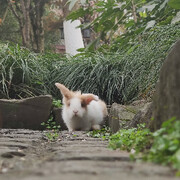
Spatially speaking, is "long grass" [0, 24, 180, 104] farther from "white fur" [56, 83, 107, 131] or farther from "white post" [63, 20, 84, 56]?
"white post" [63, 20, 84, 56]

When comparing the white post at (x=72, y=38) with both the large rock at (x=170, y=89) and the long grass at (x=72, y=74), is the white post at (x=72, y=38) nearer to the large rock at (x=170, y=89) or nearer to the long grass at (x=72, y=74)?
the long grass at (x=72, y=74)

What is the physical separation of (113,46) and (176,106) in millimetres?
5209

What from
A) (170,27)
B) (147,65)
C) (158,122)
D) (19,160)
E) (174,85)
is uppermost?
(170,27)

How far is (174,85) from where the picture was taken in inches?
56.6

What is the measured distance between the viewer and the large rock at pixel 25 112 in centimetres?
480

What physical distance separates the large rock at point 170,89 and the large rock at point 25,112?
3.39m

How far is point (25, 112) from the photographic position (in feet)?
16.0

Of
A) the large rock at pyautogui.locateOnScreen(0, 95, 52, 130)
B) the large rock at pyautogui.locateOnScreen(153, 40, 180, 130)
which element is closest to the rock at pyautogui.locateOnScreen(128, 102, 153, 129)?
the large rock at pyautogui.locateOnScreen(153, 40, 180, 130)

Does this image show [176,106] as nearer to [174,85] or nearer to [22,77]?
[174,85]

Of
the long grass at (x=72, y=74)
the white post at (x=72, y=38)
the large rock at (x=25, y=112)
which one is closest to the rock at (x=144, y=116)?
the long grass at (x=72, y=74)

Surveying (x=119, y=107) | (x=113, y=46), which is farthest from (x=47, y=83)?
(x=119, y=107)

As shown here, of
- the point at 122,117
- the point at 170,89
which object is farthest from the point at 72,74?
the point at 170,89

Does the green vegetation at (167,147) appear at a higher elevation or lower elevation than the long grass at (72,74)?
lower

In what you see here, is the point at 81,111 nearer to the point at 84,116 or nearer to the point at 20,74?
the point at 84,116
